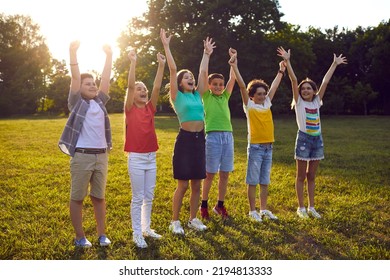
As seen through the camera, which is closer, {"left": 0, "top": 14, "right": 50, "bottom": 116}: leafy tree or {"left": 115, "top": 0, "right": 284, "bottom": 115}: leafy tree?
{"left": 115, "top": 0, "right": 284, "bottom": 115}: leafy tree

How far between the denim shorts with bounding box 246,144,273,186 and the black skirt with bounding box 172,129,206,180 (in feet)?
3.02

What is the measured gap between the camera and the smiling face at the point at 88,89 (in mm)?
4121

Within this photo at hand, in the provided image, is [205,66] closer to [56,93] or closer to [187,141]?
[187,141]

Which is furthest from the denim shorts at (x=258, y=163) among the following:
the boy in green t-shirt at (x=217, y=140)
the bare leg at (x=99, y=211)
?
the bare leg at (x=99, y=211)

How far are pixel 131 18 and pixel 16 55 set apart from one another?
11.0 meters

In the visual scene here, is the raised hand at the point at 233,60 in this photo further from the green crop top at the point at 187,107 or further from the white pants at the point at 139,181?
the white pants at the point at 139,181

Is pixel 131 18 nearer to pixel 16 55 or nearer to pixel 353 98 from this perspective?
pixel 16 55

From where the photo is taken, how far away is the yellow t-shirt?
17.0ft

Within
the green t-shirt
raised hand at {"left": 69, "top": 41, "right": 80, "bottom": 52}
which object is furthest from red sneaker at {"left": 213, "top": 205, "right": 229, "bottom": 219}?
raised hand at {"left": 69, "top": 41, "right": 80, "bottom": 52}

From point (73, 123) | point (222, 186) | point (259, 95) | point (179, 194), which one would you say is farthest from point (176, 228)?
point (259, 95)

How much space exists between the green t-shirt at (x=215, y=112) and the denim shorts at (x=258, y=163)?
48 centimetres

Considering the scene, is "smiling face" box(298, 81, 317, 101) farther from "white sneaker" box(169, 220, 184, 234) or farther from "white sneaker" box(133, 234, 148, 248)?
"white sneaker" box(133, 234, 148, 248)

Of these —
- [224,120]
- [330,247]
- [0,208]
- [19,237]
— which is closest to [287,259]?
[330,247]

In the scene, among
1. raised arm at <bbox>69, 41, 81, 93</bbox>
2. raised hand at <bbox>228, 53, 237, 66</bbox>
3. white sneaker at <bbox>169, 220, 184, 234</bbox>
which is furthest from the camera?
raised hand at <bbox>228, 53, 237, 66</bbox>
